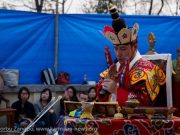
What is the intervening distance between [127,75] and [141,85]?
0.15 m

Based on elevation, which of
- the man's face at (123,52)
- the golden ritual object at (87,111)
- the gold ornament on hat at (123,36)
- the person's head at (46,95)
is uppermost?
the gold ornament on hat at (123,36)

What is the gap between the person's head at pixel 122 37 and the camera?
3.28 metres

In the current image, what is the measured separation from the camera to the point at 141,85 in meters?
3.10

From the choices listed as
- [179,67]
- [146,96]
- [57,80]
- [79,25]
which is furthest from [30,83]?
[146,96]

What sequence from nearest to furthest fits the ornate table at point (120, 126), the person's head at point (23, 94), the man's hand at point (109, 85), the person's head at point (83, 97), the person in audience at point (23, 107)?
the ornate table at point (120, 126)
the man's hand at point (109, 85)
the person in audience at point (23, 107)
the person's head at point (23, 94)
the person's head at point (83, 97)

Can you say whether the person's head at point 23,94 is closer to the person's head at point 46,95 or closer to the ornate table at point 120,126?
the person's head at point 46,95

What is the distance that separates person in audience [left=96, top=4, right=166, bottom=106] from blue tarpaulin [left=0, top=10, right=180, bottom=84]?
346cm

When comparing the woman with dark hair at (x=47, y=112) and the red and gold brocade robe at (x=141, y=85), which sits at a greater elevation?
the red and gold brocade robe at (x=141, y=85)

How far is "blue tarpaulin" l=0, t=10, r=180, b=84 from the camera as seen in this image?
6664 mm

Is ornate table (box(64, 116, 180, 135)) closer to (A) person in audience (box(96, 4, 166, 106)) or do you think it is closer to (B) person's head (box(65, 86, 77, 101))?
(A) person in audience (box(96, 4, 166, 106))

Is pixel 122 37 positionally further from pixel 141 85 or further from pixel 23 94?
pixel 23 94

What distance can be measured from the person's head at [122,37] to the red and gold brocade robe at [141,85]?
0.30 ft

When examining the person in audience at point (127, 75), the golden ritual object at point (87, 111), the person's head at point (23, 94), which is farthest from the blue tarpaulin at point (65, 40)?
the golden ritual object at point (87, 111)

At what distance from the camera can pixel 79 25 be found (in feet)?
23.0
